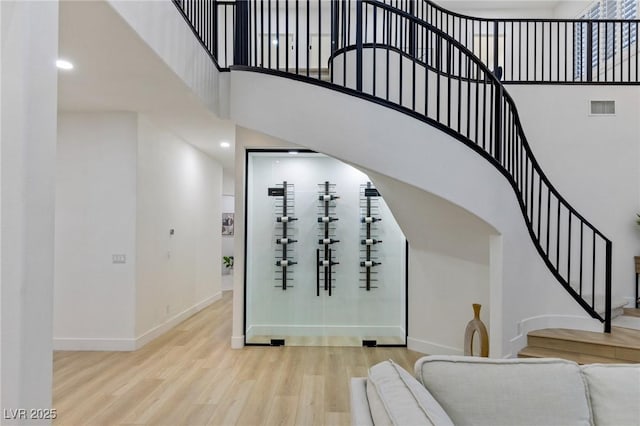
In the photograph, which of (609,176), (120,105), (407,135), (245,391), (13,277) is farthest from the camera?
(609,176)

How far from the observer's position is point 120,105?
395 centimetres

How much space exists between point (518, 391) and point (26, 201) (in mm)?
2088

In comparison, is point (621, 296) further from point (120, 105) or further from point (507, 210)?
point (120, 105)

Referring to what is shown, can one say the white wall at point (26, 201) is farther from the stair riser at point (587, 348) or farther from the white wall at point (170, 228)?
the stair riser at point (587, 348)

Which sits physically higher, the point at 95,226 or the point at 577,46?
the point at 577,46

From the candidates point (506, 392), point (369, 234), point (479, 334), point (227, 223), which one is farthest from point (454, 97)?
point (227, 223)

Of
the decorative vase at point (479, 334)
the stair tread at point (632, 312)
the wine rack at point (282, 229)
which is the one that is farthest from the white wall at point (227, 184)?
the stair tread at point (632, 312)

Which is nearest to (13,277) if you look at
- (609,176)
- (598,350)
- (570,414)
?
(570,414)

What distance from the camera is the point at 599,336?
351 centimetres

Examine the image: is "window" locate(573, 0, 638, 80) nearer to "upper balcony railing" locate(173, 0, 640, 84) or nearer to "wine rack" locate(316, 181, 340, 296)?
"upper balcony railing" locate(173, 0, 640, 84)

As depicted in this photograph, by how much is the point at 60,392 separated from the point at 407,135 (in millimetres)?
3645

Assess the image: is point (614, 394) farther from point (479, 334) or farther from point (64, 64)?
point (64, 64)

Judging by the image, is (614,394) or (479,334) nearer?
(614,394)

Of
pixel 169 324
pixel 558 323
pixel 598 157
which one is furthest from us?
pixel 169 324
